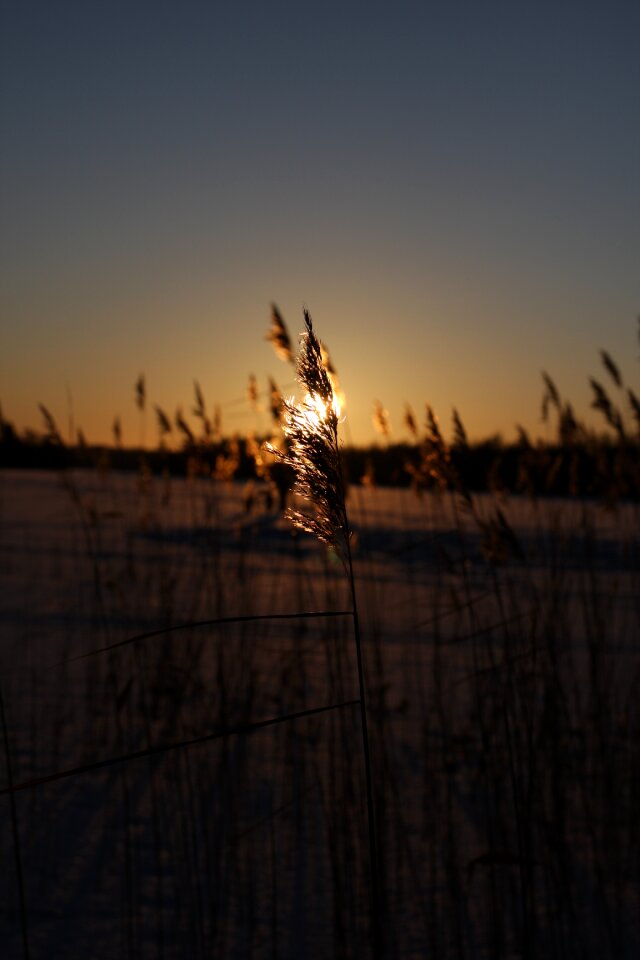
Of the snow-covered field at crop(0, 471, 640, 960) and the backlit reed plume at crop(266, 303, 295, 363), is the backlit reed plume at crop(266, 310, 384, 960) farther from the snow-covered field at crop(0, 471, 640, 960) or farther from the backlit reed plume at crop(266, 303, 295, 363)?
the backlit reed plume at crop(266, 303, 295, 363)

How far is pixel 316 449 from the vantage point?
3.08ft

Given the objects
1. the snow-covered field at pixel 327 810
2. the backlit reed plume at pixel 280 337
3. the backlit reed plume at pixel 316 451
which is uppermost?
the backlit reed plume at pixel 280 337

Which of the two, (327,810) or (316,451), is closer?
(316,451)

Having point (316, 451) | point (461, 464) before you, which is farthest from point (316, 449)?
point (461, 464)

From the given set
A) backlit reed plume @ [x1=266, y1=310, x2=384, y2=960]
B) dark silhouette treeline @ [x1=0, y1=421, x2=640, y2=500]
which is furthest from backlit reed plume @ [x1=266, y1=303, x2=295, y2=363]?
backlit reed plume @ [x1=266, y1=310, x2=384, y2=960]

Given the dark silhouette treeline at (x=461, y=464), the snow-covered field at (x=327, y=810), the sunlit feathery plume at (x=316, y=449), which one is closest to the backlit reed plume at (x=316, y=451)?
the sunlit feathery plume at (x=316, y=449)

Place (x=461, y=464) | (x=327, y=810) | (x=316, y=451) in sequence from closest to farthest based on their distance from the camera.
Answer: (x=316, y=451) < (x=461, y=464) < (x=327, y=810)

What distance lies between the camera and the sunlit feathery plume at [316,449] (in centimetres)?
91

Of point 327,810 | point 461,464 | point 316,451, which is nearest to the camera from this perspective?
point 316,451

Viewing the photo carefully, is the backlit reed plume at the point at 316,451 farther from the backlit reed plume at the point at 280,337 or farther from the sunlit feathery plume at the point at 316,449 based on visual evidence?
the backlit reed plume at the point at 280,337

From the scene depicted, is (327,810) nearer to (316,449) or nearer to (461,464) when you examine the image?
(461,464)

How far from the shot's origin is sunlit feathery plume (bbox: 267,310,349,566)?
3.00ft

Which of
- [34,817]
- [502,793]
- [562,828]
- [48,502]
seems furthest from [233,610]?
[48,502]

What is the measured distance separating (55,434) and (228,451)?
2.87 feet
